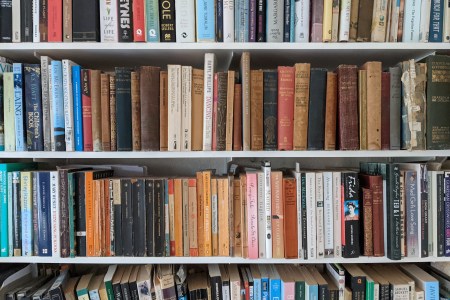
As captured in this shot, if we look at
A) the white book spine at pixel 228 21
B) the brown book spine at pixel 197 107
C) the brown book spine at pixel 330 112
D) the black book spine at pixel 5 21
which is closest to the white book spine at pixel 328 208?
the brown book spine at pixel 330 112

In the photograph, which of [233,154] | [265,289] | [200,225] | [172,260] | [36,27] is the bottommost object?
[265,289]

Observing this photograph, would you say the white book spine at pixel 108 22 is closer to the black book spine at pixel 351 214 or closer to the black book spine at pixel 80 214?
the black book spine at pixel 80 214

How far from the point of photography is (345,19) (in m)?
0.97

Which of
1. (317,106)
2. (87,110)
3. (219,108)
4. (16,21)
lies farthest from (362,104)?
(16,21)

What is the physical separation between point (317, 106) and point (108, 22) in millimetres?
720

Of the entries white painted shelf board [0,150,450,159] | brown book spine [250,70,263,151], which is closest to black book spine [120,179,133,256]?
white painted shelf board [0,150,450,159]

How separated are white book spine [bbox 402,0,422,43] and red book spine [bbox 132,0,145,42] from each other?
0.84 meters

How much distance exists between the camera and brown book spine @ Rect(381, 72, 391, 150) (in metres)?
0.98

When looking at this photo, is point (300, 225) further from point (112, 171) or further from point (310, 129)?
point (112, 171)

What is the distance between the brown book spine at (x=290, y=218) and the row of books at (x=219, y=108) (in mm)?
134

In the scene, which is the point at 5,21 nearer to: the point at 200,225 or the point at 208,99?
the point at 208,99

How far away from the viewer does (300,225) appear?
3.27 ft

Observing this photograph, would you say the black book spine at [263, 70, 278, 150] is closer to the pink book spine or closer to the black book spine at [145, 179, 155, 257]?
the pink book spine

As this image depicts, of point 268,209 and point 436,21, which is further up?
point 436,21
